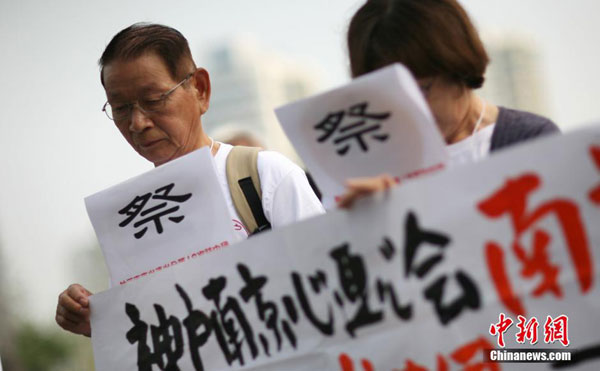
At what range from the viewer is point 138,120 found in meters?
2.60

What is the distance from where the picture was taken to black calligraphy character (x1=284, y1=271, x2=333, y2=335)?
86.4 inches

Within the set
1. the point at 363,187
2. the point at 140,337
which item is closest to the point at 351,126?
the point at 363,187

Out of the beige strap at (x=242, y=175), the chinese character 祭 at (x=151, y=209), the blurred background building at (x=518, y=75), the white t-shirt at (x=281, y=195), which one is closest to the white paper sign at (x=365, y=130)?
the white t-shirt at (x=281, y=195)

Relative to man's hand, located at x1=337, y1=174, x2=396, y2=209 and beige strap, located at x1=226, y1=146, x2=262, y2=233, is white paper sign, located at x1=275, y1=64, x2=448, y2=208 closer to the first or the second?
man's hand, located at x1=337, y1=174, x2=396, y2=209

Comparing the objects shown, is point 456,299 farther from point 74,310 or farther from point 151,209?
point 74,310

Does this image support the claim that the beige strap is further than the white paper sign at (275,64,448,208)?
Yes

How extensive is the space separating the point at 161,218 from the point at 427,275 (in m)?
0.89

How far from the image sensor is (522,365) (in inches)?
77.9

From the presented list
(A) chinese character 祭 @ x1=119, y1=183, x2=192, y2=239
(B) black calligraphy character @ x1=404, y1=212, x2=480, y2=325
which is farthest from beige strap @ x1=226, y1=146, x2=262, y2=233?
(B) black calligraphy character @ x1=404, y1=212, x2=480, y2=325

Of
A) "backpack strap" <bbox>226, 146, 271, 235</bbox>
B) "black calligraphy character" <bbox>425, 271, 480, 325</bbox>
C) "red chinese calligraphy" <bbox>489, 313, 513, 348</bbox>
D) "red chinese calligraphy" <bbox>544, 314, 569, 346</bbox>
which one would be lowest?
"red chinese calligraphy" <bbox>544, 314, 569, 346</bbox>

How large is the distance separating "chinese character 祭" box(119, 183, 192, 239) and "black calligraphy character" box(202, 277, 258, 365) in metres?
0.25

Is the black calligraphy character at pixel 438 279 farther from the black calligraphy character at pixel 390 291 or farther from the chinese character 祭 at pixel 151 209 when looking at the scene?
the chinese character 祭 at pixel 151 209

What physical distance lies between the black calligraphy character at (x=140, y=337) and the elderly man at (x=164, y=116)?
186mm

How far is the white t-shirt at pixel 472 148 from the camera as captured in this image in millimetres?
2146
